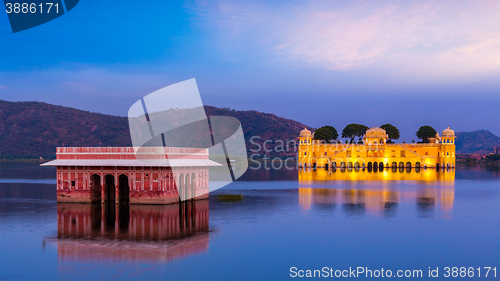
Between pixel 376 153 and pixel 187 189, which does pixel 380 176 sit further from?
pixel 187 189

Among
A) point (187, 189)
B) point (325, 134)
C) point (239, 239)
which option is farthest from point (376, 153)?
point (239, 239)

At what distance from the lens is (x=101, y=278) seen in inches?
586

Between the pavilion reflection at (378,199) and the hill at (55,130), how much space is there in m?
122

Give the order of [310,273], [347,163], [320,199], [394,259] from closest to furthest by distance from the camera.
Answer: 1. [310,273]
2. [394,259]
3. [320,199]
4. [347,163]

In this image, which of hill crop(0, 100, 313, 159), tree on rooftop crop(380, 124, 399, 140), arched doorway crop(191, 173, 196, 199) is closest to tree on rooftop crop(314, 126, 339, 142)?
tree on rooftop crop(380, 124, 399, 140)

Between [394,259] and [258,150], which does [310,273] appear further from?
[258,150]

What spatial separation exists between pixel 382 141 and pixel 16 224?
8561cm

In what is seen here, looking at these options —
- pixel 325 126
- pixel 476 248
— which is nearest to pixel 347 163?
pixel 325 126

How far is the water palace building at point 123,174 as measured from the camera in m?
29.0

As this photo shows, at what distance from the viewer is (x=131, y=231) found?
22156mm

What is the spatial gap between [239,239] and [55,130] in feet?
517

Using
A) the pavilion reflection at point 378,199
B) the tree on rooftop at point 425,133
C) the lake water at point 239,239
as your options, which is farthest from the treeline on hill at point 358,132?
the lake water at point 239,239

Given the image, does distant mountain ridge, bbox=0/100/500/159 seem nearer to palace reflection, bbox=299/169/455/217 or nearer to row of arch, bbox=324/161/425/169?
row of arch, bbox=324/161/425/169

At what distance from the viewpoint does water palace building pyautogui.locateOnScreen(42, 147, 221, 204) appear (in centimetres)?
2897
